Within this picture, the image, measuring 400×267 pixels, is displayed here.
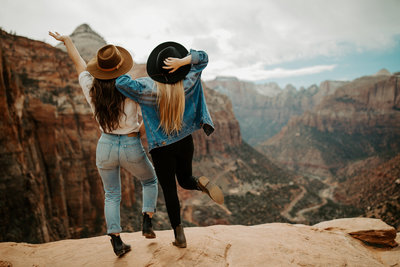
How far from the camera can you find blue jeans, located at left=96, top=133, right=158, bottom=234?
2.92 metres

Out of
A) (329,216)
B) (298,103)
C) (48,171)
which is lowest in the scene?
(329,216)

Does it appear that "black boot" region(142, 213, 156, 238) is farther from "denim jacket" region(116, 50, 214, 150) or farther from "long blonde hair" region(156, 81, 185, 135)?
"long blonde hair" region(156, 81, 185, 135)

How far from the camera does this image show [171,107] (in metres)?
2.80

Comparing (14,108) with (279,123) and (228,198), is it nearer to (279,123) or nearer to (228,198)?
(228,198)

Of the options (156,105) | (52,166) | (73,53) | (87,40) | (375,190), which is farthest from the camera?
(87,40)

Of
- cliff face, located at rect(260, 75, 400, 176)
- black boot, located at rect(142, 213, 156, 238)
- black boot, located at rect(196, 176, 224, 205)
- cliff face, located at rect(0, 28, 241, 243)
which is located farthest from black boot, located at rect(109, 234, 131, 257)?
cliff face, located at rect(260, 75, 400, 176)

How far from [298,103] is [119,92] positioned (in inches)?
8223

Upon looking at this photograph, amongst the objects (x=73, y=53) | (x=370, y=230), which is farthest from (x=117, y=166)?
(x=370, y=230)

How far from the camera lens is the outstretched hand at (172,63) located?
107 inches

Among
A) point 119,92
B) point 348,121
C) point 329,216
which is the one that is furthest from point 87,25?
point 348,121

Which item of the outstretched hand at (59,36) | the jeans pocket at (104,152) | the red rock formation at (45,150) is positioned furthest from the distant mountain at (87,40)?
the jeans pocket at (104,152)

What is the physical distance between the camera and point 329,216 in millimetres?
34812

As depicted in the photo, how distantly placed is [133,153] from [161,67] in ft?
3.42

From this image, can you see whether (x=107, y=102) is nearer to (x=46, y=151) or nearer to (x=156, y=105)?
(x=156, y=105)
